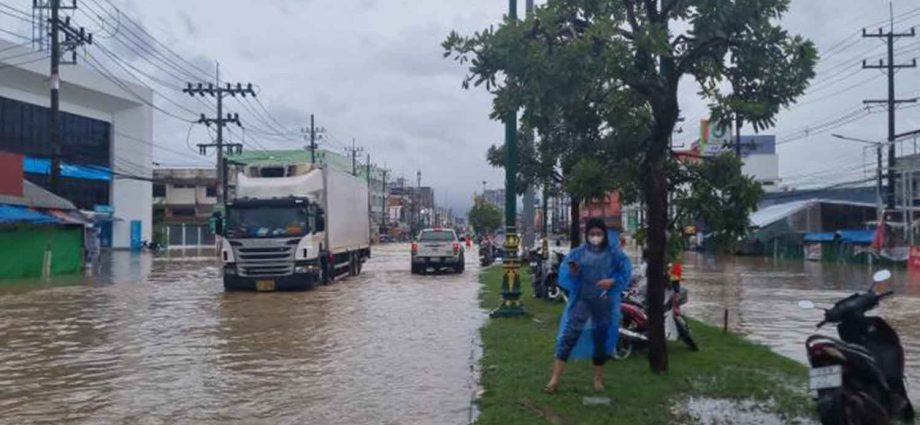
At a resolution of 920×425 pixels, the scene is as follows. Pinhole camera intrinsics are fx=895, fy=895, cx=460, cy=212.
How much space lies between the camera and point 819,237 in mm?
48906

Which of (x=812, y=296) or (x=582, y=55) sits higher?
(x=582, y=55)

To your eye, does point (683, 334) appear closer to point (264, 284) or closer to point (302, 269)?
point (302, 269)

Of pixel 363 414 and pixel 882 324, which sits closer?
pixel 882 324

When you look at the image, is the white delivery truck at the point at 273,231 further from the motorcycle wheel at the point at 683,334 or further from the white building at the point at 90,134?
the white building at the point at 90,134

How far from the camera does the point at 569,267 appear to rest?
8.59 meters

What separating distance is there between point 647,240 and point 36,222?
26.6 metres

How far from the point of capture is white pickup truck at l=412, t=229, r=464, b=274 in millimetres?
34062

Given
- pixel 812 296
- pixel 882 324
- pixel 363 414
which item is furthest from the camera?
pixel 812 296

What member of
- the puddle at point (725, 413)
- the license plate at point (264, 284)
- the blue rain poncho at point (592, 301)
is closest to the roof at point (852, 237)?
the license plate at point (264, 284)

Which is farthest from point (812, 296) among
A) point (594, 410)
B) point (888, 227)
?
point (888, 227)

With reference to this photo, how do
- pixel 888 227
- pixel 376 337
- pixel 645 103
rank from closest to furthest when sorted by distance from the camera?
1. pixel 645 103
2. pixel 376 337
3. pixel 888 227

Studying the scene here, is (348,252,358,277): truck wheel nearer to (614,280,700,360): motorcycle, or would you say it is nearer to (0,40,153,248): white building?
(614,280,700,360): motorcycle

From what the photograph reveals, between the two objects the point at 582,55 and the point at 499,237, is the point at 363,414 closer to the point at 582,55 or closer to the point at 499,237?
the point at 582,55

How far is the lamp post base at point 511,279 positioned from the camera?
15719 millimetres
